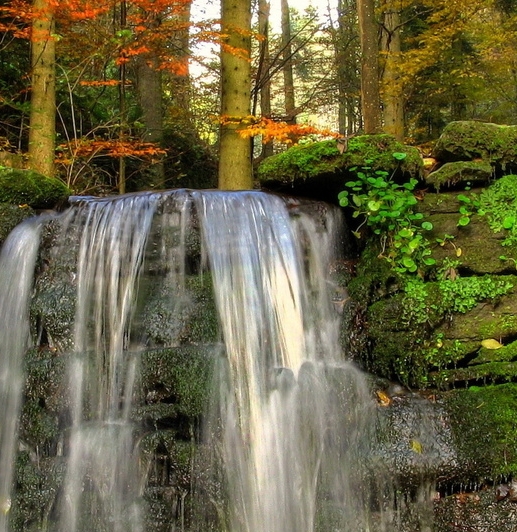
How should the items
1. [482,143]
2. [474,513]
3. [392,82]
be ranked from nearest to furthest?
[474,513] < [482,143] < [392,82]

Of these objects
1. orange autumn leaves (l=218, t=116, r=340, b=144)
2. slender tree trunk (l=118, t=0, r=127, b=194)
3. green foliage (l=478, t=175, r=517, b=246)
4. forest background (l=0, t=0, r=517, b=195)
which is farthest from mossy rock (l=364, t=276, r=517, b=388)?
slender tree trunk (l=118, t=0, r=127, b=194)

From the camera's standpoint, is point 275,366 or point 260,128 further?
point 260,128

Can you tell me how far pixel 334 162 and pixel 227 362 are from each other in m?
1.96

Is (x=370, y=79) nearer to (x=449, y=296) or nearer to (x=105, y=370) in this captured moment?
(x=449, y=296)

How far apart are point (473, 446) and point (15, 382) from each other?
3508mm

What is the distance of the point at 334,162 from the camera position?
471cm

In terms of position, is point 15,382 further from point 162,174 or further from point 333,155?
point 162,174

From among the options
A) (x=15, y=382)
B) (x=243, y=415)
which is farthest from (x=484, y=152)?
(x=15, y=382)

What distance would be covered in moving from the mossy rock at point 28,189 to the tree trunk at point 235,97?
3.17 m

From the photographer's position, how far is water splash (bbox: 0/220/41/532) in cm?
408

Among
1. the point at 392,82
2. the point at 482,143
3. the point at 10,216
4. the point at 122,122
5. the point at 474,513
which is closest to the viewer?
the point at 474,513

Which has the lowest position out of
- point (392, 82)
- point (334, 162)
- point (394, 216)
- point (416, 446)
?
point (416, 446)

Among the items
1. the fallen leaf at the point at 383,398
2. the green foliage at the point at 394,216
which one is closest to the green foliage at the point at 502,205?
the green foliage at the point at 394,216

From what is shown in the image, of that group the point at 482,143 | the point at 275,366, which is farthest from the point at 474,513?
the point at 482,143
